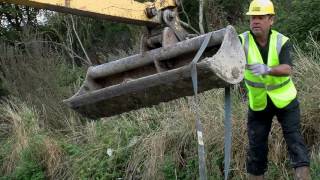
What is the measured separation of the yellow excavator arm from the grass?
89.1 inches

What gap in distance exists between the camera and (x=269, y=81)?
631 centimetres

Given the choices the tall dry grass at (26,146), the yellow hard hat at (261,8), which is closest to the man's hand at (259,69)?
the yellow hard hat at (261,8)

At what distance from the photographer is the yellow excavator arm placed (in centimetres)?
565

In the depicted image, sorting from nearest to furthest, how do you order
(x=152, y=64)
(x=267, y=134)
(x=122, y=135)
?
(x=152, y=64) → (x=267, y=134) → (x=122, y=135)

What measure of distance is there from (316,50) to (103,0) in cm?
378

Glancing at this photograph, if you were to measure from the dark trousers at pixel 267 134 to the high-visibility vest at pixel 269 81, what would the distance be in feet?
0.23

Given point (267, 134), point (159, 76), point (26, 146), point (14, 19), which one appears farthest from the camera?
point (14, 19)

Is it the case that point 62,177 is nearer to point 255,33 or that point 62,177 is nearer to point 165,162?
point 165,162

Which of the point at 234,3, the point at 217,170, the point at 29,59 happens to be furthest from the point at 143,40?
the point at 234,3

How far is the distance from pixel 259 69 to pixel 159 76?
0.99 meters

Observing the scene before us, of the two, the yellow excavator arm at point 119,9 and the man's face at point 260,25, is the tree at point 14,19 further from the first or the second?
the man's face at point 260,25

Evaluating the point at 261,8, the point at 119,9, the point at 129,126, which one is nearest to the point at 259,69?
the point at 261,8

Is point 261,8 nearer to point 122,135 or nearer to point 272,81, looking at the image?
point 272,81

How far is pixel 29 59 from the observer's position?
40.4 feet
